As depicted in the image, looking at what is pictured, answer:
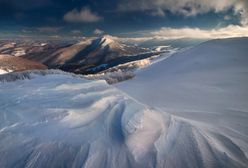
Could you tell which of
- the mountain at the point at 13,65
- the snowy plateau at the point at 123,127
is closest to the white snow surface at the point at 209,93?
the snowy plateau at the point at 123,127

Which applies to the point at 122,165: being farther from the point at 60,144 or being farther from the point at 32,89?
the point at 32,89

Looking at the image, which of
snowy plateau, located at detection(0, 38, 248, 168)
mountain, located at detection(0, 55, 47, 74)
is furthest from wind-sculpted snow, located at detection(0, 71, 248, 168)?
mountain, located at detection(0, 55, 47, 74)

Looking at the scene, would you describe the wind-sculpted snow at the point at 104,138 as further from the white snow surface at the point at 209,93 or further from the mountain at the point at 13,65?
the mountain at the point at 13,65

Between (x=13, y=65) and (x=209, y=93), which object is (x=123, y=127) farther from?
(x=13, y=65)

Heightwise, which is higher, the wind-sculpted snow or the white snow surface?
the wind-sculpted snow

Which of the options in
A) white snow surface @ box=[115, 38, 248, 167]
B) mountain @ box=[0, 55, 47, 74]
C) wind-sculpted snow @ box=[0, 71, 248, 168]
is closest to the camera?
wind-sculpted snow @ box=[0, 71, 248, 168]

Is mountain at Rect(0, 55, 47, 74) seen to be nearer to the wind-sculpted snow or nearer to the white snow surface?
the white snow surface

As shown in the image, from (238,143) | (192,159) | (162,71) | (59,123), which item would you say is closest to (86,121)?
(59,123)
